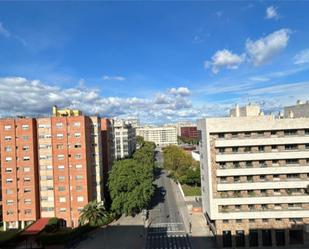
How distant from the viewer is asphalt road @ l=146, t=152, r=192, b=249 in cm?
5447

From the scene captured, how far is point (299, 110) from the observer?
2472 inches

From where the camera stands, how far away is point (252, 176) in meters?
54.5

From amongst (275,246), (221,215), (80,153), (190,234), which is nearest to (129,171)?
(80,153)

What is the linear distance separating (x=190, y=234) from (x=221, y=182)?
39.7 ft

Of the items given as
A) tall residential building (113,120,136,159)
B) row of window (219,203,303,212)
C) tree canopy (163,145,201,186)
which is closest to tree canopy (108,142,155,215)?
row of window (219,203,303,212)

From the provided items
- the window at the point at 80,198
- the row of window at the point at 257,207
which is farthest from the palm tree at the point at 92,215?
the row of window at the point at 257,207

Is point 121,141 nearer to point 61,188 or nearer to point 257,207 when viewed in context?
point 61,188

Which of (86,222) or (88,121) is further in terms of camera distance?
(88,121)

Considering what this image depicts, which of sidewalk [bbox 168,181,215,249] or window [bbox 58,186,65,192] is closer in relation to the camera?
sidewalk [bbox 168,181,215,249]

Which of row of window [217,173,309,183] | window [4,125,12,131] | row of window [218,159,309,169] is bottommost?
row of window [217,173,309,183]

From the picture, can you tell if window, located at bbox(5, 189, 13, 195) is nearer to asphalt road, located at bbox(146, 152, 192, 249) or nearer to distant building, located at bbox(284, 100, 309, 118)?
asphalt road, located at bbox(146, 152, 192, 249)

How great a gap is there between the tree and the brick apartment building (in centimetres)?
572

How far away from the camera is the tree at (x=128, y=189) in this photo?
66.4 meters

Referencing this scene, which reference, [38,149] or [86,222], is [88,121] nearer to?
[38,149]
